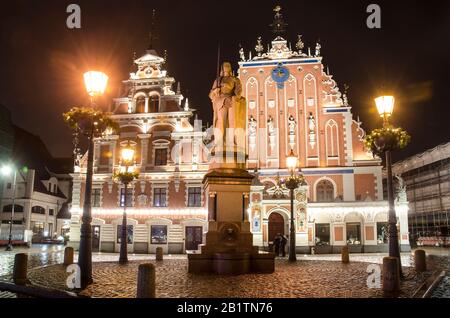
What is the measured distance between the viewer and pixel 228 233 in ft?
44.0

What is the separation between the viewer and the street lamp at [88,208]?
11.3m

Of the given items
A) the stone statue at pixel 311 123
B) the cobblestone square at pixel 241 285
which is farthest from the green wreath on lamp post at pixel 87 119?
the stone statue at pixel 311 123

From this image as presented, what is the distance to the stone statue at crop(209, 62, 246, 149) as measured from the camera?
14500 millimetres

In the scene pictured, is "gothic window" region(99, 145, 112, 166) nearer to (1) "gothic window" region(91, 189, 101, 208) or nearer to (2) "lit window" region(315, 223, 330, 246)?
(1) "gothic window" region(91, 189, 101, 208)

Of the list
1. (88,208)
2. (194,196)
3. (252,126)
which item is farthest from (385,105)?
(252,126)

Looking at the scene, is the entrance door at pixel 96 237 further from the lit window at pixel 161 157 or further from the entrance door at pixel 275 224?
the entrance door at pixel 275 224

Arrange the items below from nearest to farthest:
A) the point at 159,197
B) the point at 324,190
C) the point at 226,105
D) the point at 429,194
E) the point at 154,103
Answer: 1. the point at 226,105
2. the point at 159,197
3. the point at 324,190
4. the point at 154,103
5. the point at 429,194

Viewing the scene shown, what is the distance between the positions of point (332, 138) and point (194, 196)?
43.0 feet

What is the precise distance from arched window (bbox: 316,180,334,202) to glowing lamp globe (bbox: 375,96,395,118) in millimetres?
24028

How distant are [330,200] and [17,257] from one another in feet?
92.8

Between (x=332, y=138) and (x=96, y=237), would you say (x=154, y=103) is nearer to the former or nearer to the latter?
(x=96, y=237)

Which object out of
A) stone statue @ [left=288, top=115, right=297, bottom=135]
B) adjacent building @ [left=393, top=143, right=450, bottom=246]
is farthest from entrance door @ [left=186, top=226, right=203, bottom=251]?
adjacent building @ [left=393, top=143, right=450, bottom=246]

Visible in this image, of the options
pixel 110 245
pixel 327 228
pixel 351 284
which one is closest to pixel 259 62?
pixel 327 228

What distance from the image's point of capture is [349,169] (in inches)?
1451
